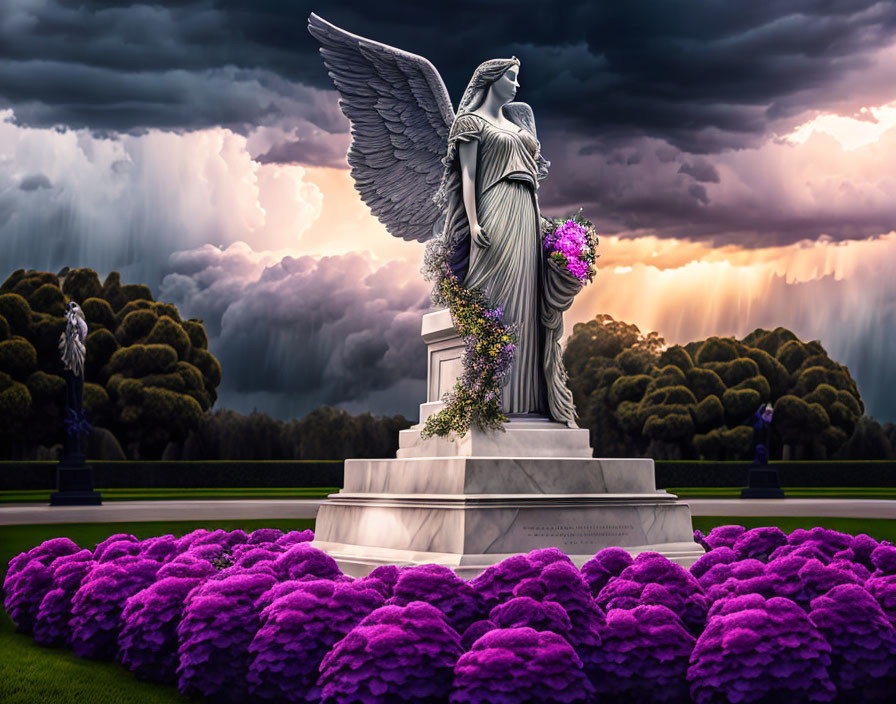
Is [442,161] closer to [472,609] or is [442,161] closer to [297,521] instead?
[472,609]

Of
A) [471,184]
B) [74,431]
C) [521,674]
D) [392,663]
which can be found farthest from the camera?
[74,431]

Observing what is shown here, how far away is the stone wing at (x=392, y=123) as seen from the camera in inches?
369

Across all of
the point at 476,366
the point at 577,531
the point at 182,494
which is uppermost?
the point at 476,366

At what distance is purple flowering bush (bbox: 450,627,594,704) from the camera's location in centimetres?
450

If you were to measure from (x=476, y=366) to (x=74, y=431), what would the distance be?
2166 cm

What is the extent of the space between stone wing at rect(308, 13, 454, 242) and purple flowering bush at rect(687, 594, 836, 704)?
563 centimetres

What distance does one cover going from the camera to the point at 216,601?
Answer: 5562 mm

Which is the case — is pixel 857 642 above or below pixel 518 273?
below

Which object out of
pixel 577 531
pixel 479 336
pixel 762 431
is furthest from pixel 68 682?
pixel 762 431

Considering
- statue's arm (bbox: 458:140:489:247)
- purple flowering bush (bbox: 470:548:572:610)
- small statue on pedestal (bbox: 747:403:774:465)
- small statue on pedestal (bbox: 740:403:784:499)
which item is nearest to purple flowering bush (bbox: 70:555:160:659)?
purple flowering bush (bbox: 470:548:572:610)

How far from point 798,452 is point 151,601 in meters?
49.3

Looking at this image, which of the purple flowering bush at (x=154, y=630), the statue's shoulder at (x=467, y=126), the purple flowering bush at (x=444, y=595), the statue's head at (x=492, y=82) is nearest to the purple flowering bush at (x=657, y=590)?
the purple flowering bush at (x=444, y=595)

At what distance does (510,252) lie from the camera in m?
8.59

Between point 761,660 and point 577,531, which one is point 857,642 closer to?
point 761,660
